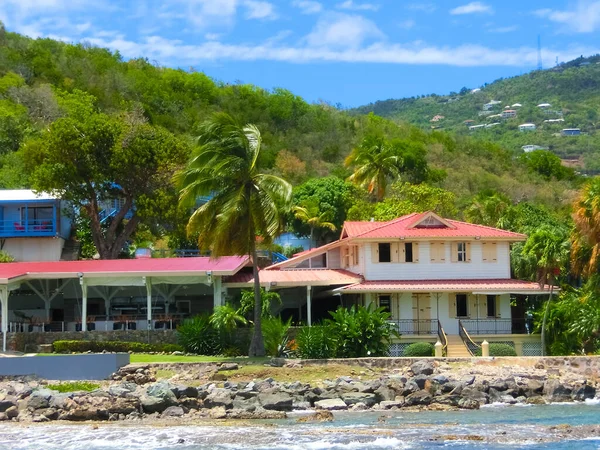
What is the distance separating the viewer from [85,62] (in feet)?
366

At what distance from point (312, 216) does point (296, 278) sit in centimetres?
2209

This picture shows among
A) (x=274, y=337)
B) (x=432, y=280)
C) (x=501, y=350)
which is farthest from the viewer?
(x=432, y=280)

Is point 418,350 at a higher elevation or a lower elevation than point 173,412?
higher

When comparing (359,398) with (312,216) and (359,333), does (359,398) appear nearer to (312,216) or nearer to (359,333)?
(359,333)

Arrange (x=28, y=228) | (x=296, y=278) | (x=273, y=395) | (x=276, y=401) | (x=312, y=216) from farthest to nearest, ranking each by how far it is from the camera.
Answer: (x=312, y=216), (x=28, y=228), (x=296, y=278), (x=273, y=395), (x=276, y=401)

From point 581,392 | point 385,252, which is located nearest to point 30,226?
point 385,252

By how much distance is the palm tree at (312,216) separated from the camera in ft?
212

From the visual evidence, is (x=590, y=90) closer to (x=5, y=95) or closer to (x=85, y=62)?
(x=85, y=62)

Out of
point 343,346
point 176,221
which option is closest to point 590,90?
point 176,221

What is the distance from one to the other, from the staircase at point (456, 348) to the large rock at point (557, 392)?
20.7 feet

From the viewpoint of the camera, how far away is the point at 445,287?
42375 mm

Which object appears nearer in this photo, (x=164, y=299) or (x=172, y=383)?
(x=172, y=383)

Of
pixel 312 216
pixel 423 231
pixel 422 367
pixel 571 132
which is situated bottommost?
pixel 422 367

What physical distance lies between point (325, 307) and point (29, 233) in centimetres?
1847
